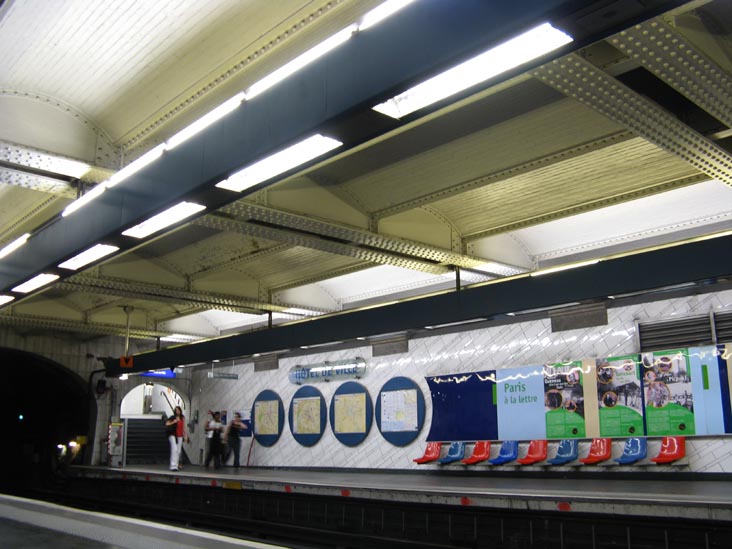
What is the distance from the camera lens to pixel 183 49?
→ 472cm

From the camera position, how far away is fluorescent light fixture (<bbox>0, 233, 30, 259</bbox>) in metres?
7.60

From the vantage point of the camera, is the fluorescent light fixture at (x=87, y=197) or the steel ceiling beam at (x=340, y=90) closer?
the steel ceiling beam at (x=340, y=90)

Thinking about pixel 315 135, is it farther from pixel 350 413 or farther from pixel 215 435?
pixel 215 435

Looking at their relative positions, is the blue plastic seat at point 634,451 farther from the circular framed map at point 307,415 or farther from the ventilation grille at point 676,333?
the circular framed map at point 307,415

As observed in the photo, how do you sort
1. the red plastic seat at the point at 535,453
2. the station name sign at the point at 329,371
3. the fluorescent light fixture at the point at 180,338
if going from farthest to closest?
the fluorescent light fixture at the point at 180,338, the station name sign at the point at 329,371, the red plastic seat at the point at 535,453

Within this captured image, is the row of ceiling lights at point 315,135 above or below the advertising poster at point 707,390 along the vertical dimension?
above

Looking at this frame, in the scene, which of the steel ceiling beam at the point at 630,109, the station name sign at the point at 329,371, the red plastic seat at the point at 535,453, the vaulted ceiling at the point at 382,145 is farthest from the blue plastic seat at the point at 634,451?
the station name sign at the point at 329,371

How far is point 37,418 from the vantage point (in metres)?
22.4

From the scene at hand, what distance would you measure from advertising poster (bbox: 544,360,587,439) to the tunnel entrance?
12.2 meters

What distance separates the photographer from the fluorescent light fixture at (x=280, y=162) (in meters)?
4.14

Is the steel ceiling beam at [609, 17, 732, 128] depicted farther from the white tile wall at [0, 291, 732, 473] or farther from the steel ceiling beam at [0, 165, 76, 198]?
the white tile wall at [0, 291, 732, 473]

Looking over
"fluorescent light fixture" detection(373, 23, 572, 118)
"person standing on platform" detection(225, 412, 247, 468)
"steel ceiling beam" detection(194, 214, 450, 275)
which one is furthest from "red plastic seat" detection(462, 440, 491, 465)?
"fluorescent light fixture" detection(373, 23, 572, 118)

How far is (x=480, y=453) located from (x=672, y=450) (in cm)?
300

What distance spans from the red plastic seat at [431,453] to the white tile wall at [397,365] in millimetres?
257
